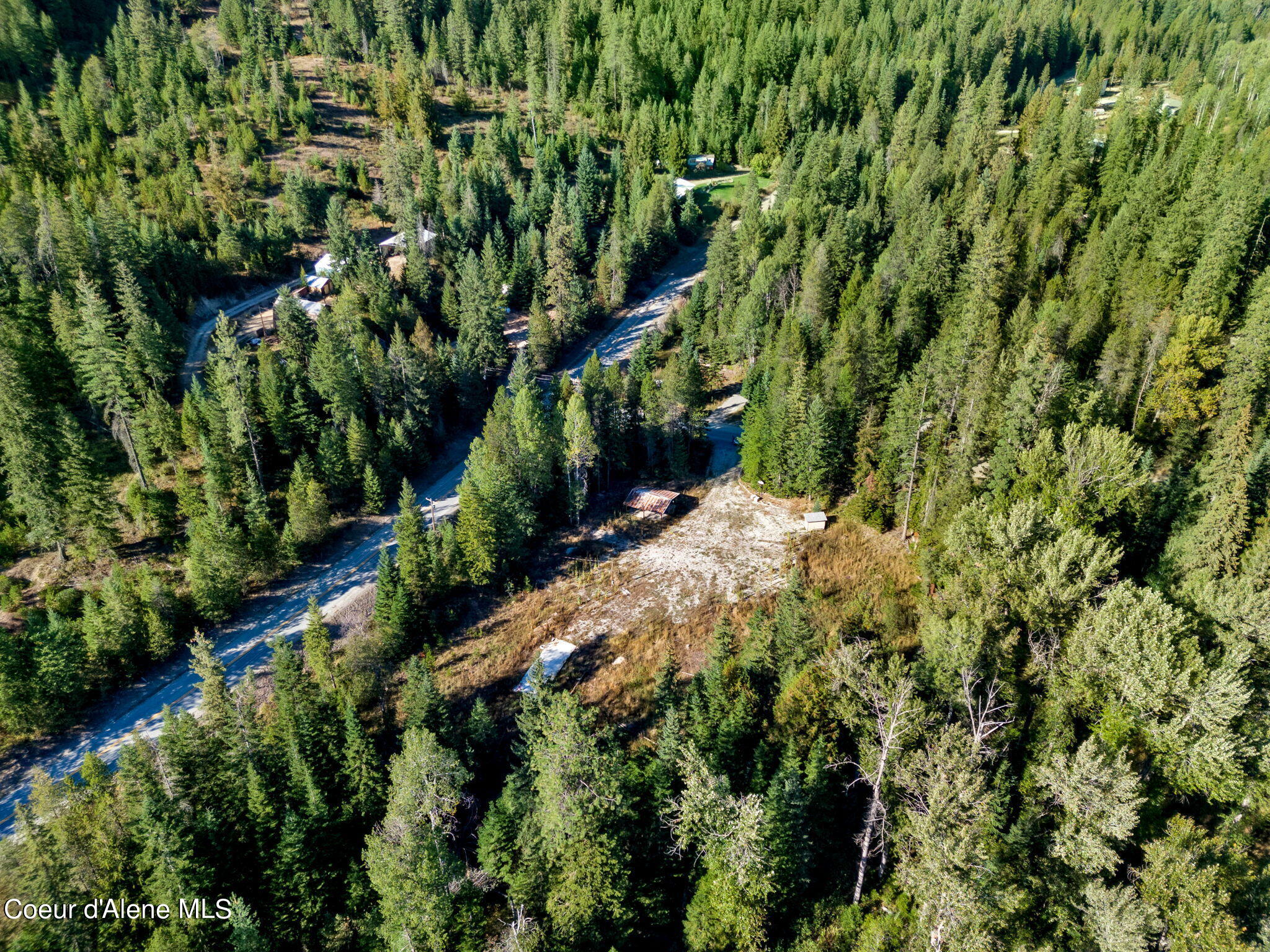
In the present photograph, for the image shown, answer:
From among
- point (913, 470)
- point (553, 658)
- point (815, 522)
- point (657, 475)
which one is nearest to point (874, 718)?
point (553, 658)

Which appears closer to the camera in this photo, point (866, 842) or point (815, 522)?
point (866, 842)

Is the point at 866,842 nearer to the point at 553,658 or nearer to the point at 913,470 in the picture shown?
the point at 553,658

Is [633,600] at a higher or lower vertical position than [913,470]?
lower

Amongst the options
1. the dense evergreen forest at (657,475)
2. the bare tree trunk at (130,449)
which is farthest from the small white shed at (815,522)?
the bare tree trunk at (130,449)

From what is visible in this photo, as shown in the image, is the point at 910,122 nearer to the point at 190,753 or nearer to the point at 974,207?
the point at 974,207

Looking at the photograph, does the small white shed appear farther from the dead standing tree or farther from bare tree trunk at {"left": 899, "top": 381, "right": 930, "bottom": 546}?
the dead standing tree

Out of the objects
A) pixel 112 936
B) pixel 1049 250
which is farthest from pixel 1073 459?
pixel 112 936

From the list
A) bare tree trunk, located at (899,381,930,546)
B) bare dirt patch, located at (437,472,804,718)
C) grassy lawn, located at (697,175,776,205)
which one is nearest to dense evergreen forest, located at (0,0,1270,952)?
bare tree trunk, located at (899,381,930,546)

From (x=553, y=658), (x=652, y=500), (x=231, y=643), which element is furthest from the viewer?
(x=652, y=500)
